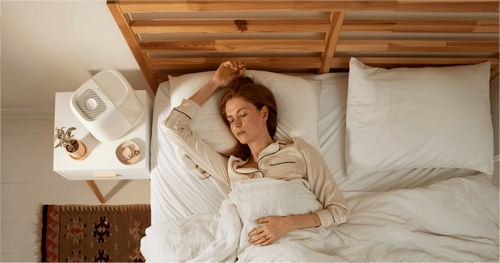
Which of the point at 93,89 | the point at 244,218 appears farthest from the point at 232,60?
the point at 244,218

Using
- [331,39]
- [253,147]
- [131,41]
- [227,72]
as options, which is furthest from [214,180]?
[331,39]

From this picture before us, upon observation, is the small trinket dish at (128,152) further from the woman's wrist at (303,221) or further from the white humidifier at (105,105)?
the woman's wrist at (303,221)

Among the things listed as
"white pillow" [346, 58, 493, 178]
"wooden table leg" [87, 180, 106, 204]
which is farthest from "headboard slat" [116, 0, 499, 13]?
"wooden table leg" [87, 180, 106, 204]

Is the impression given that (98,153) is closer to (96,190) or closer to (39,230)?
(96,190)

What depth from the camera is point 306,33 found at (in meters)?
1.54

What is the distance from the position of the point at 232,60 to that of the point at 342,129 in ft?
2.14

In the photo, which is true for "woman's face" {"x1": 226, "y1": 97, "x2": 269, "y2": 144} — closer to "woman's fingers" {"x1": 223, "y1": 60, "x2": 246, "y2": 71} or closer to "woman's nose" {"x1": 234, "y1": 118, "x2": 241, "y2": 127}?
"woman's nose" {"x1": 234, "y1": 118, "x2": 241, "y2": 127}

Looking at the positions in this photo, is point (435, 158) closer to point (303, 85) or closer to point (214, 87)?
point (303, 85)

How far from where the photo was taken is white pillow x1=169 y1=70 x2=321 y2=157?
149 cm

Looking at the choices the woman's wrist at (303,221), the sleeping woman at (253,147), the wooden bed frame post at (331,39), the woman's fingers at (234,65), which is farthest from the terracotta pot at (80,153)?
the wooden bed frame post at (331,39)

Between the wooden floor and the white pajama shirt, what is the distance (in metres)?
0.76

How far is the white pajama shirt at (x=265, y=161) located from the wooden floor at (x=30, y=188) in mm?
758

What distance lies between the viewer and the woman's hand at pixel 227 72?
1483 millimetres

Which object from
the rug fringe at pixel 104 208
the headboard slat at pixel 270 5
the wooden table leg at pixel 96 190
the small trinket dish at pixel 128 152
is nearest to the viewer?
the headboard slat at pixel 270 5
